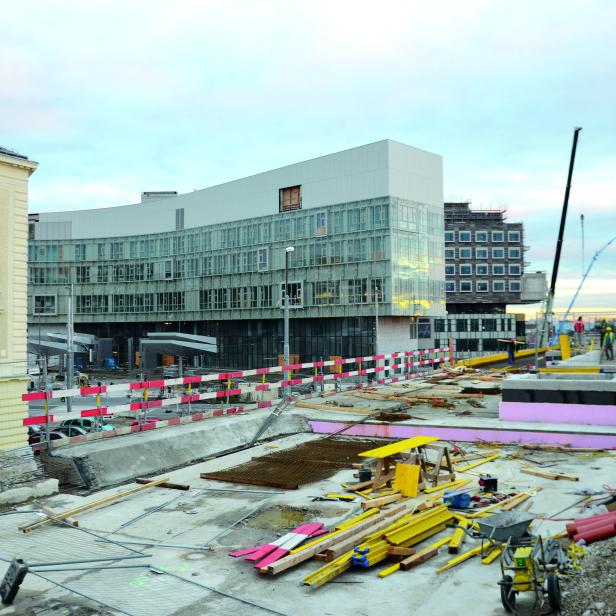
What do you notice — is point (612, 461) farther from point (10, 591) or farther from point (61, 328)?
point (61, 328)

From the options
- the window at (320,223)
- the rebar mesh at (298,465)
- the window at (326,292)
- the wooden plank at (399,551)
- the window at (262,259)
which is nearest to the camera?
the wooden plank at (399,551)

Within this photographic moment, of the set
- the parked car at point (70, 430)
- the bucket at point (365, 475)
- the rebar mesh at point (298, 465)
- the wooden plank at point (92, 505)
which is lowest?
the parked car at point (70, 430)

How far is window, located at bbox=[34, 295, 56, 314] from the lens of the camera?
92250 mm

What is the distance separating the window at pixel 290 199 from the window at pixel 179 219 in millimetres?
18727

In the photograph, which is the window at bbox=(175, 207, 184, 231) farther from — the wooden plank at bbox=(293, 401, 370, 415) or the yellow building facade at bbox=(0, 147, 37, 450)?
the yellow building facade at bbox=(0, 147, 37, 450)

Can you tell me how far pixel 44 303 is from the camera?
9281 cm

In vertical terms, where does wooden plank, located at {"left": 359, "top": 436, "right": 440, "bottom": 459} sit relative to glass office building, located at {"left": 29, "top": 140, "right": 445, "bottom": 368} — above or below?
below

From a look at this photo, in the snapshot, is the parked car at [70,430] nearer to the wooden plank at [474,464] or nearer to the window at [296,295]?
the wooden plank at [474,464]

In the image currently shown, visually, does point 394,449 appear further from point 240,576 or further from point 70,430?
point 70,430

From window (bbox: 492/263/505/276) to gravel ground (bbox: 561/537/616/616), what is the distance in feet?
385

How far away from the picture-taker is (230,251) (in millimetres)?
78312

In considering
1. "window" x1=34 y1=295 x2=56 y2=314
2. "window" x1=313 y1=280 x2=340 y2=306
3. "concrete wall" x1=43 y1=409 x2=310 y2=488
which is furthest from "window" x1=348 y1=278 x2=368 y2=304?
"window" x1=34 y1=295 x2=56 y2=314

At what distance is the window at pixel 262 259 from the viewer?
7400cm

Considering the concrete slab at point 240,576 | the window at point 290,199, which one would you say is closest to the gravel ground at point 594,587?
the concrete slab at point 240,576
